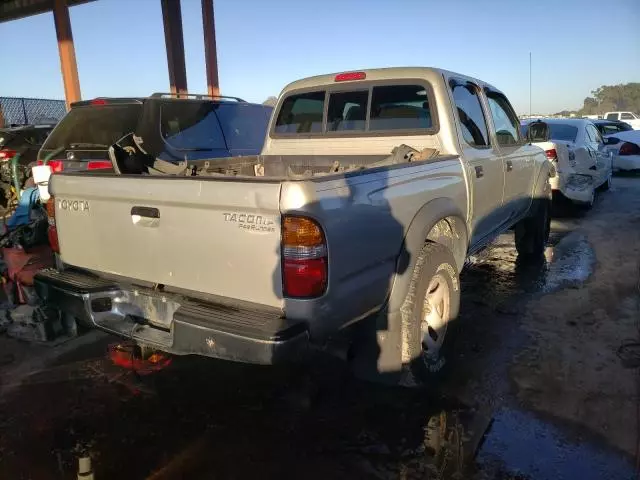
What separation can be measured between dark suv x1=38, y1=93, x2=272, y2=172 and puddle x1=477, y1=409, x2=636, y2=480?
4.20m

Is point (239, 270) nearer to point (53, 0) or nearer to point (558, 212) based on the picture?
point (558, 212)

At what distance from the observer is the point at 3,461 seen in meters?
2.68

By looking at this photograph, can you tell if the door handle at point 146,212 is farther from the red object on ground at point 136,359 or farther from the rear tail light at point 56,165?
the rear tail light at point 56,165

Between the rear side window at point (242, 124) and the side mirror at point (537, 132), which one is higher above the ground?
the rear side window at point (242, 124)

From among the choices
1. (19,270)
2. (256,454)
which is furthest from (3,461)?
(19,270)

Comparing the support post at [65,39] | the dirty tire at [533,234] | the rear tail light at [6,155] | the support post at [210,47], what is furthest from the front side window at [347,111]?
the support post at [65,39]

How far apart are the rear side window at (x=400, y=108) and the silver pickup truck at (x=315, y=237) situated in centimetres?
1

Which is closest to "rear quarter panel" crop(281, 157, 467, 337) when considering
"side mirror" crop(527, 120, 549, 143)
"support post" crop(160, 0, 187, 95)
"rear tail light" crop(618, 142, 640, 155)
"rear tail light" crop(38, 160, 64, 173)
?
"side mirror" crop(527, 120, 549, 143)

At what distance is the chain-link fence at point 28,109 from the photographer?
20169 mm

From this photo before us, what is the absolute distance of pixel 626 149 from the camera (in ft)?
43.4

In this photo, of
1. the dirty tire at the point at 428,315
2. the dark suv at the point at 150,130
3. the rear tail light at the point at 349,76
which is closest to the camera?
the dirty tire at the point at 428,315

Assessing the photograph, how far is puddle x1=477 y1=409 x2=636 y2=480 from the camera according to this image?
2.49m

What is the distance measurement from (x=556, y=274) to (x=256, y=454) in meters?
4.25

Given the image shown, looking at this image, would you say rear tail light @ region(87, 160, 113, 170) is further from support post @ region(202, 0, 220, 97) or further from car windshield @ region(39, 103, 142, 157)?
support post @ region(202, 0, 220, 97)
